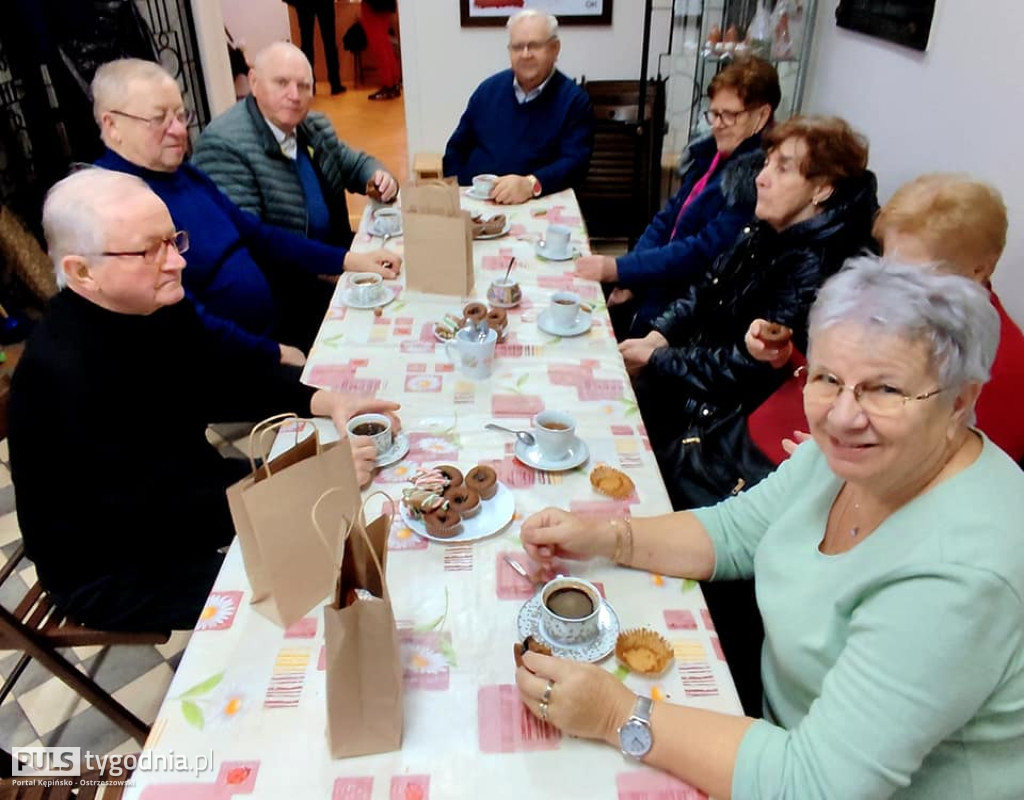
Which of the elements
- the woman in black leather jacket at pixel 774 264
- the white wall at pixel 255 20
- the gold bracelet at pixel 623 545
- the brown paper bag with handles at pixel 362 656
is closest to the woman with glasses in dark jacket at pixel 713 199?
the woman in black leather jacket at pixel 774 264

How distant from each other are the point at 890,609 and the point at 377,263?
1.73m

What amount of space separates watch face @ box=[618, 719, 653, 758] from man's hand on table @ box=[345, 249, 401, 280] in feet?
5.18

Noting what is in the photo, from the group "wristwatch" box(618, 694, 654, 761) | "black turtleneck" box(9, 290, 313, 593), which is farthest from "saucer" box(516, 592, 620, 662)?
"black turtleneck" box(9, 290, 313, 593)

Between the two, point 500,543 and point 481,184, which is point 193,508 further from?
point 481,184

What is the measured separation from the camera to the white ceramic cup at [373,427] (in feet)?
4.50

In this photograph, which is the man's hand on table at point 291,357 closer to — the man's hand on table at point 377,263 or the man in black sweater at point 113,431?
the man's hand on table at point 377,263

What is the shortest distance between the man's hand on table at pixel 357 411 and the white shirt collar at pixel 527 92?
206cm

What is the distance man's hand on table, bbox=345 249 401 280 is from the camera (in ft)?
7.20

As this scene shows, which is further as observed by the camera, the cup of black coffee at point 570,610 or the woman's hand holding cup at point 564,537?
the woman's hand holding cup at point 564,537

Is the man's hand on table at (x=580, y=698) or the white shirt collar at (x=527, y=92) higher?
the white shirt collar at (x=527, y=92)

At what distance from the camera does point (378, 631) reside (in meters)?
0.82
